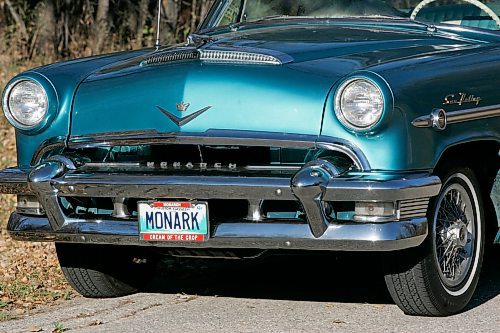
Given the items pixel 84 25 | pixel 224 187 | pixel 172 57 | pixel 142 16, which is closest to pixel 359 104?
pixel 224 187

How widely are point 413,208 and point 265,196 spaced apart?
2.04 ft

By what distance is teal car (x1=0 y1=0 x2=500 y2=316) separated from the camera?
4828mm

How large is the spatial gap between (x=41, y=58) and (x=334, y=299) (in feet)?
30.0

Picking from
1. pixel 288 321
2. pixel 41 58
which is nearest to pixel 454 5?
pixel 288 321

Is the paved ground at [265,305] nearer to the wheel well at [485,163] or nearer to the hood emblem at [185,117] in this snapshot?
the wheel well at [485,163]

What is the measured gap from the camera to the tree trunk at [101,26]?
1452cm

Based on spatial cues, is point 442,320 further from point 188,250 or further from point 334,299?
point 188,250

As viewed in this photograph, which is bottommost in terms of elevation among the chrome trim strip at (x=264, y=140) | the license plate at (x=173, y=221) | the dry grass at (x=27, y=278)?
the dry grass at (x=27, y=278)

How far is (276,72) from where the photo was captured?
505cm

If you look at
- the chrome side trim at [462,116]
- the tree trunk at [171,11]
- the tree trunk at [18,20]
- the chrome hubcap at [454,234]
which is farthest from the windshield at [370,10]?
the tree trunk at [171,11]

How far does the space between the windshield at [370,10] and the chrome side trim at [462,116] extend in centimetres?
91

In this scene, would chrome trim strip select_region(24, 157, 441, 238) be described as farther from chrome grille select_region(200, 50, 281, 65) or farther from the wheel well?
chrome grille select_region(200, 50, 281, 65)

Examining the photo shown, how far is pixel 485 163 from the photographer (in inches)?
221

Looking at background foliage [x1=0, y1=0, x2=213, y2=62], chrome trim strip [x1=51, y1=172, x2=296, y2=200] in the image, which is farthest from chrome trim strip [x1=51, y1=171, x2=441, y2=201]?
background foliage [x1=0, y1=0, x2=213, y2=62]
